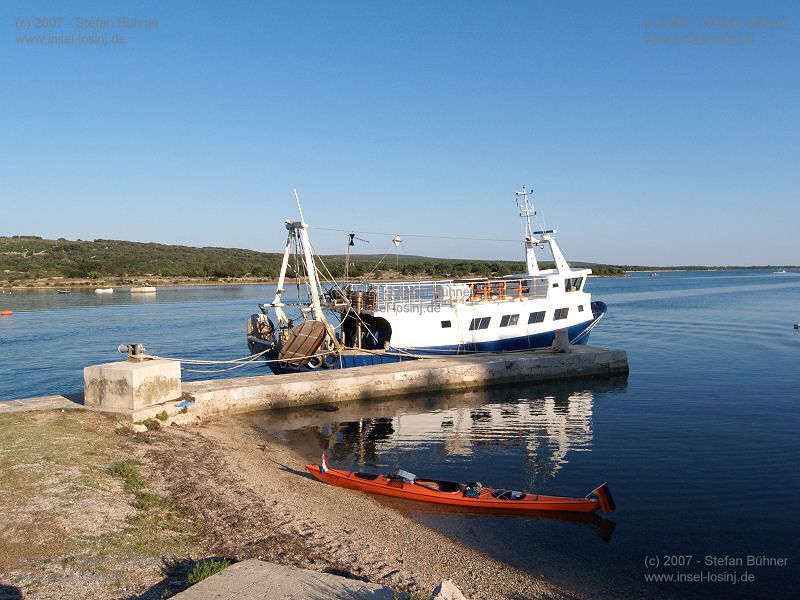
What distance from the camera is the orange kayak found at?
1273 cm

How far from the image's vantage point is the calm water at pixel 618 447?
11352mm

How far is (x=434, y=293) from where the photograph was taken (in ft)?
101

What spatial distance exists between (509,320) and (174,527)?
2343 cm

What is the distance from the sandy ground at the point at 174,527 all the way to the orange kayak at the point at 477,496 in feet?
1.96

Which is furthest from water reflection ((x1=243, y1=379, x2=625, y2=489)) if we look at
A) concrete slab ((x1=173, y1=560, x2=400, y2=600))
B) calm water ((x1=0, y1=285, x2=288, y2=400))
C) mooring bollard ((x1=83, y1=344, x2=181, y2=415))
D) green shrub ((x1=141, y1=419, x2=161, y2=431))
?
calm water ((x1=0, y1=285, x2=288, y2=400))

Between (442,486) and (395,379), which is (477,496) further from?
(395,379)

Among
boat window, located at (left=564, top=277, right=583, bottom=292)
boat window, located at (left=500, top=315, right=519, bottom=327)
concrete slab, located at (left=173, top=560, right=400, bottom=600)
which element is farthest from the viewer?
boat window, located at (left=564, top=277, right=583, bottom=292)

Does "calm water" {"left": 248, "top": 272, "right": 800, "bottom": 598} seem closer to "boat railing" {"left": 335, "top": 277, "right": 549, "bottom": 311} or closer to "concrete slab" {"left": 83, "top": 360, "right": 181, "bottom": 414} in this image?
"concrete slab" {"left": 83, "top": 360, "right": 181, "bottom": 414}

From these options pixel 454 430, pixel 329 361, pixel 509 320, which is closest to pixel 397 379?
pixel 329 361

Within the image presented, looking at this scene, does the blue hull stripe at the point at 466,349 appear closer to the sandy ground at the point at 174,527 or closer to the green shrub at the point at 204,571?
the sandy ground at the point at 174,527

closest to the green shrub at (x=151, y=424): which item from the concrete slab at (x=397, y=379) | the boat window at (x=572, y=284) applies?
the concrete slab at (x=397, y=379)

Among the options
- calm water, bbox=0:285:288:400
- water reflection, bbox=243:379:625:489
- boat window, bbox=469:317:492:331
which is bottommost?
water reflection, bbox=243:379:625:489

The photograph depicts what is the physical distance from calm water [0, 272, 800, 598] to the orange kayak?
0.28 meters

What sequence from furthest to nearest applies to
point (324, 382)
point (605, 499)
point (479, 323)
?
1. point (479, 323)
2. point (324, 382)
3. point (605, 499)
